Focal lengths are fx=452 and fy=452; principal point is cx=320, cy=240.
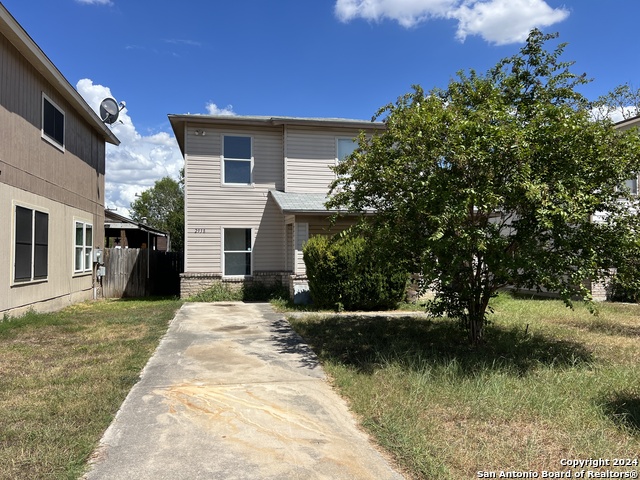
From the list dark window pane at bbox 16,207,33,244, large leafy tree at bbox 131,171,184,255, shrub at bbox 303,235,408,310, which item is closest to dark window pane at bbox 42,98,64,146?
dark window pane at bbox 16,207,33,244

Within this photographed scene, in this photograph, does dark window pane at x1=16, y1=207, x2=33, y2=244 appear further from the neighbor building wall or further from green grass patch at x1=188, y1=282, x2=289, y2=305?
green grass patch at x1=188, y1=282, x2=289, y2=305

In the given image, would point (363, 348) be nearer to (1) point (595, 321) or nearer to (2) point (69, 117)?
(1) point (595, 321)

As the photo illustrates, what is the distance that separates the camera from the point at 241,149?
14805 millimetres

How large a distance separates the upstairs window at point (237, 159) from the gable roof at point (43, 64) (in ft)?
13.9

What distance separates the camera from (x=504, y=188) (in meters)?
5.48

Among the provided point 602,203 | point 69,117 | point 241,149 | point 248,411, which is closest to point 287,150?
point 241,149

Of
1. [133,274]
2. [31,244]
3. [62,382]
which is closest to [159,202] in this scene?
[133,274]

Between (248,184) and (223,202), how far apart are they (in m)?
1.00

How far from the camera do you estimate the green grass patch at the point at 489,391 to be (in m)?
3.61

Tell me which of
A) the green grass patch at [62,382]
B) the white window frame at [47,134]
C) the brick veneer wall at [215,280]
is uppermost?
the white window frame at [47,134]

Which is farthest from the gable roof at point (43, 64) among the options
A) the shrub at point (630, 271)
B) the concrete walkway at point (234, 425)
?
the shrub at point (630, 271)

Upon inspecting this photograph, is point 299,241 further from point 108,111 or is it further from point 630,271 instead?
point 630,271

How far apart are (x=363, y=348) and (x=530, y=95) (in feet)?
15.9

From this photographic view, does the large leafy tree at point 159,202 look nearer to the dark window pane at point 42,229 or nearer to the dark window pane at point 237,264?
the dark window pane at point 237,264
